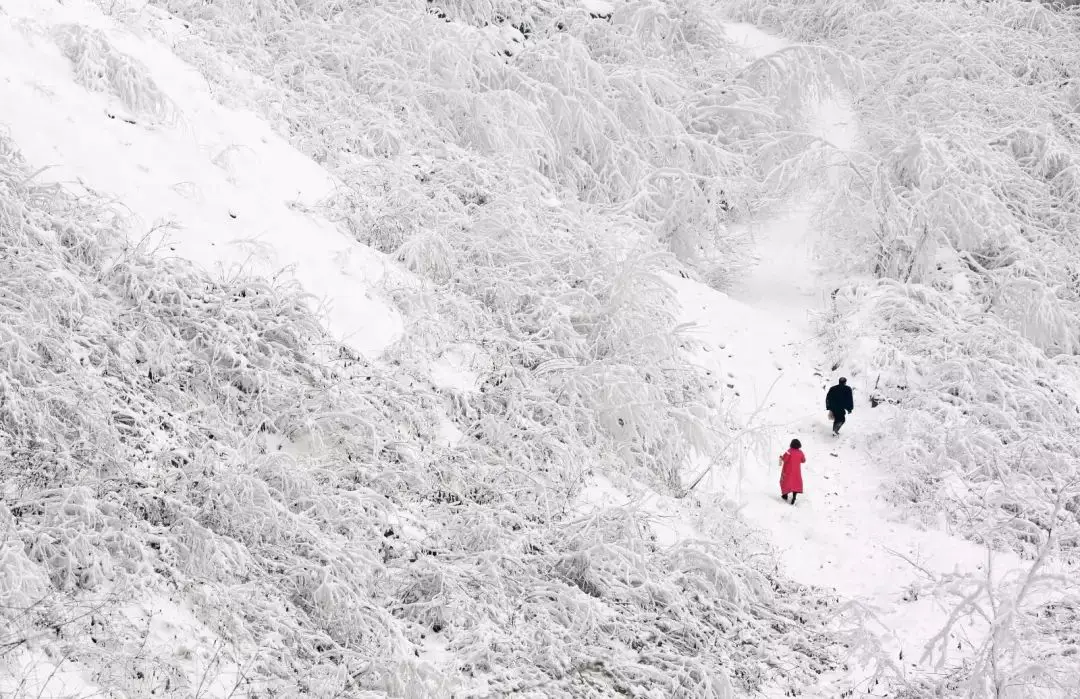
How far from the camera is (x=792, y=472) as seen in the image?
32.3 ft

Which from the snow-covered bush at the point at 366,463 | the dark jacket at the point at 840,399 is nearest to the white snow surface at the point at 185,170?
the snow-covered bush at the point at 366,463

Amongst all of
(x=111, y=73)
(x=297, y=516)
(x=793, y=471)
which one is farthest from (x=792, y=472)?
(x=111, y=73)

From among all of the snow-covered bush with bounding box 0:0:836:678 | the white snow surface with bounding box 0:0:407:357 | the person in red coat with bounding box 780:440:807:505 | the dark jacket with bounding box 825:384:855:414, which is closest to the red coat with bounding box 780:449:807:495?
A: the person in red coat with bounding box 780:440:807:505

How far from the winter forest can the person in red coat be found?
0.25 metres

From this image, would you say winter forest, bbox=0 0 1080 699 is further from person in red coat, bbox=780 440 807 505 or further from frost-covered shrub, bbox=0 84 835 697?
person in red coat, bbox=780 440 807 505

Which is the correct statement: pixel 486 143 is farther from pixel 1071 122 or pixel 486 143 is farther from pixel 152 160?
pixel 1071 122

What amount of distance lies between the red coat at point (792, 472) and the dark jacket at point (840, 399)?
1.58 m

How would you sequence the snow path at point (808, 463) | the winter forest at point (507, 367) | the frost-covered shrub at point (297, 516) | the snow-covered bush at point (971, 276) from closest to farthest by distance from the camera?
the frost-covered shrub at point (297, 516)
the winter forest at point (507, 367)
the snow path at point (808, 463)
the snow-covered bush at point (971, 276)

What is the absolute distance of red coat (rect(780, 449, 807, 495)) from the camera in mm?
9828

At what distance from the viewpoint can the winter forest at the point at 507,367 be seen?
5875 mm

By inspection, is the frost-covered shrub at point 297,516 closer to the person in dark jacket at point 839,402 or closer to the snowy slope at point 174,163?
the snowy slope at point 174,163

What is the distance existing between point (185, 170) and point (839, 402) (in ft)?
26.5

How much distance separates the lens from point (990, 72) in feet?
58.0

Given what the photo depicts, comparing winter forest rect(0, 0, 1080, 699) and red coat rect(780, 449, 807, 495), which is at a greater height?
winter forest rect(0, 0, 1080, 699)
